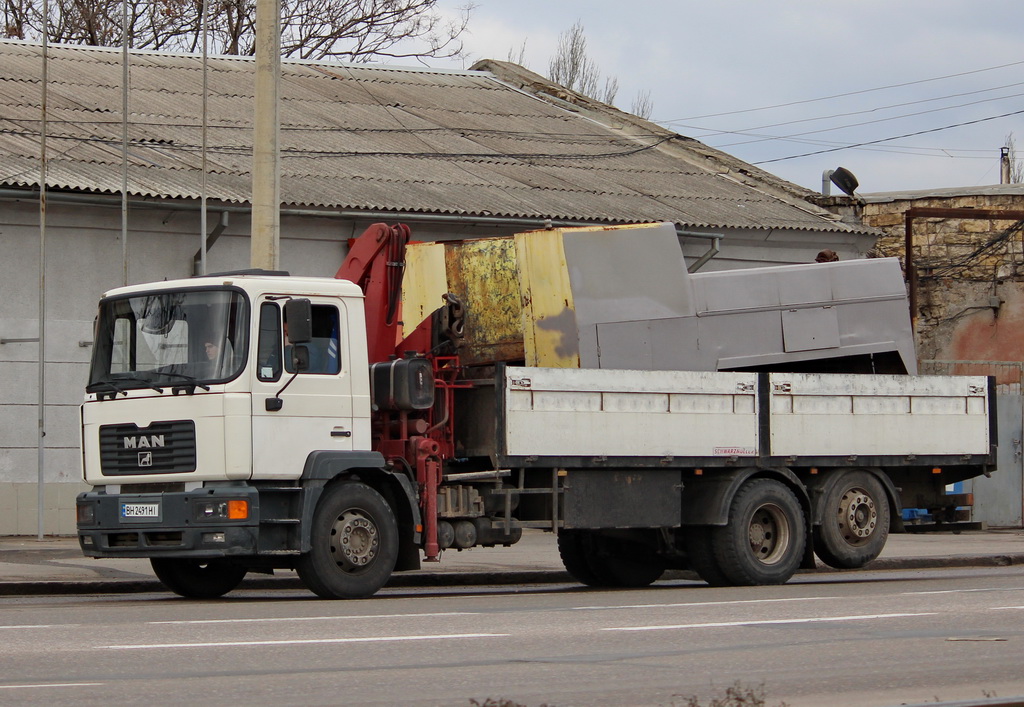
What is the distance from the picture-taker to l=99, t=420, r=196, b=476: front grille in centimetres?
1320

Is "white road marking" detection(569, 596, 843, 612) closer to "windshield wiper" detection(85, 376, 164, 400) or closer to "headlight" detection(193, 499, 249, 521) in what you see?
"headlight" detection(193, 499, 249, 521)

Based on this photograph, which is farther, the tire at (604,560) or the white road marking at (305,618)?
the tire at (604,560)

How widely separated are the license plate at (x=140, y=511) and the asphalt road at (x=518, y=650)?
0.71m

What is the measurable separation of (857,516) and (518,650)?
7.52 m

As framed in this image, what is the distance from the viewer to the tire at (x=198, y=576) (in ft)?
47.5

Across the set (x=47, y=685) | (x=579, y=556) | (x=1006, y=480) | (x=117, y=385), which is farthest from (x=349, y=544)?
(x=1006, y=480)

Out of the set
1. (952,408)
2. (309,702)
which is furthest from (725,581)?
(309,702)

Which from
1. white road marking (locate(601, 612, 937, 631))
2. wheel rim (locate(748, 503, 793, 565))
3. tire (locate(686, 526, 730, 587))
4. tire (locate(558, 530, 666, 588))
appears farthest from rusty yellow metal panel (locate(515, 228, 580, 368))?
white road marking (locate(601, 612, 937, 631))

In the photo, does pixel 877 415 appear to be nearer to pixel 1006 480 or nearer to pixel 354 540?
pixel 354 540

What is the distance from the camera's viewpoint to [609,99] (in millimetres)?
55031

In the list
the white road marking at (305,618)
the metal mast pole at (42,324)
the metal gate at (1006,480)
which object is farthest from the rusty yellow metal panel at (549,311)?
the metal gate at (1006,480)

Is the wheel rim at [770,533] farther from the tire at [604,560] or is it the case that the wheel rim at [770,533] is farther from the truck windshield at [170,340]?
the truck windshield at [170,340]

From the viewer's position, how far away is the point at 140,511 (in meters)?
13.3

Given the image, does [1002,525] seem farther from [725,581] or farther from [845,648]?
[845,648]
